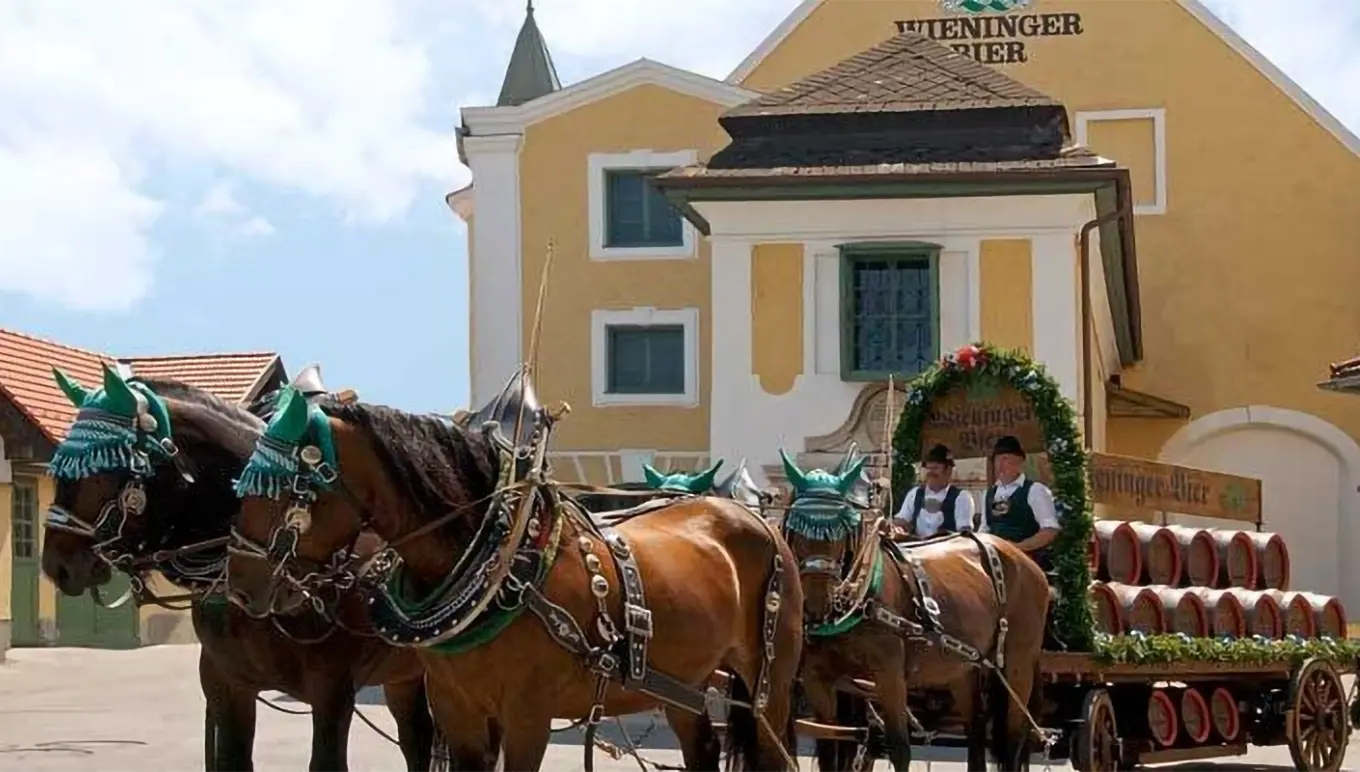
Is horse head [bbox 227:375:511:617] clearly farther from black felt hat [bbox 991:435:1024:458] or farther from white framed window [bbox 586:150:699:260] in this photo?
white framed window [bbox 586:150:699:260]

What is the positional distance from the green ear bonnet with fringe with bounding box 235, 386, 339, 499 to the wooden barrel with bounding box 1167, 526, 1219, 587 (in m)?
7.01

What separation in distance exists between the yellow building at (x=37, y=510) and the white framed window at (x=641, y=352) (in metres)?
4.50

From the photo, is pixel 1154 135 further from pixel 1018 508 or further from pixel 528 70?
pixel 1018 508

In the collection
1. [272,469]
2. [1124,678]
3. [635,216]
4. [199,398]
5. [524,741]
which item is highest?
[635,216]

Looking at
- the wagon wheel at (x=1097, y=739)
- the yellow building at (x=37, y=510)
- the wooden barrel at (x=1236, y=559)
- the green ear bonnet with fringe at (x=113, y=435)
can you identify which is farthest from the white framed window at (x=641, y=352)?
the green ear bonnet with fringe at (x=113, y=435)

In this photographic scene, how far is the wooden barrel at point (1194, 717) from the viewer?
11945mm

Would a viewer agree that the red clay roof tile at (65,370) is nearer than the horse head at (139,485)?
No

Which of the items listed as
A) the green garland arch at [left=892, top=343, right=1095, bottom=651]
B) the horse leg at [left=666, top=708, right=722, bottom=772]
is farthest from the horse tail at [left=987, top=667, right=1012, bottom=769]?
the horse leg at [left=666, top=708, right=722, bottom=772]

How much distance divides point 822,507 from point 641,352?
56.7 ft

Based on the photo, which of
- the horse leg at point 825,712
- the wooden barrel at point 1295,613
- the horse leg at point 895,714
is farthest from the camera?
the wooden barrel at point 1295,613

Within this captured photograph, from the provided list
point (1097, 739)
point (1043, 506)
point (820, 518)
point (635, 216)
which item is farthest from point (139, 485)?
point (635, 216)

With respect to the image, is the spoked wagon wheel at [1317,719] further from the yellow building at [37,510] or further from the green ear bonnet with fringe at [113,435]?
the yellow building at [37,510]

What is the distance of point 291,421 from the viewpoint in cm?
654

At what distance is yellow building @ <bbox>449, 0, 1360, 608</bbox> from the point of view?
2094cm
